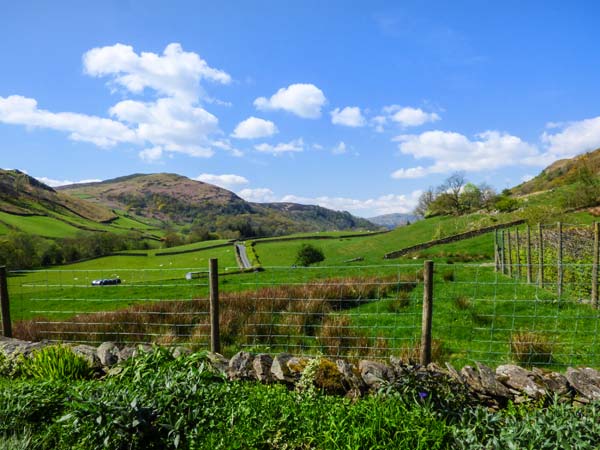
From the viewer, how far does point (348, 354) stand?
6656mm

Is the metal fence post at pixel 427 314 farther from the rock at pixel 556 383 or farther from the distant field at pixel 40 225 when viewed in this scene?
the distant field at pixel 40 225

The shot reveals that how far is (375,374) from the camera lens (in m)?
4.38

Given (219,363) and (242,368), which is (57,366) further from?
(242,368)

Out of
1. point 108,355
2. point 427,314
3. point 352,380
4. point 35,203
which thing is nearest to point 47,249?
point 108,355

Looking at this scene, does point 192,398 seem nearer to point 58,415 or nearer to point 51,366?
point 58,415

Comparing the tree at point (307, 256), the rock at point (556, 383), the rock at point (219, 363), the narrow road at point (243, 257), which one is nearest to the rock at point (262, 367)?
the rock at point (219, 363)

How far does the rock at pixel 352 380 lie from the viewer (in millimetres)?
4371

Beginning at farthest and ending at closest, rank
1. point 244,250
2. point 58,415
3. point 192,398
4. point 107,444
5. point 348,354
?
1. point 244,250
2. point 348,354
3. point 58,415
4. point 192,398
5. point 107,444

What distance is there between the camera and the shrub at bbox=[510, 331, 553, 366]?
20.2 feet

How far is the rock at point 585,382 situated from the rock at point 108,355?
244 inches

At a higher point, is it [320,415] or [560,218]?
[560,218]

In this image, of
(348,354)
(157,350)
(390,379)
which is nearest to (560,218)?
(348,354)

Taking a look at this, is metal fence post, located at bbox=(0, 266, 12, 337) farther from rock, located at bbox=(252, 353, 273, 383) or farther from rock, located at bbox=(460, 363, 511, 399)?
rock, located at bbox=(460, 363, 511, 399)

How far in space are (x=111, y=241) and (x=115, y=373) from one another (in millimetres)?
58301
